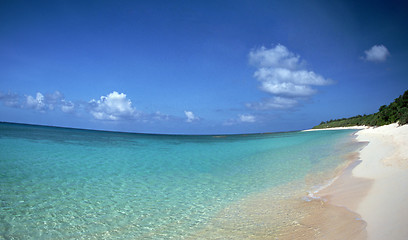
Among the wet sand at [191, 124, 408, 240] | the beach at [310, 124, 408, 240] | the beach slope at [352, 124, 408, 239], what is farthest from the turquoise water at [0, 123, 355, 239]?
the beach slope at [352, 124, 408, 239]

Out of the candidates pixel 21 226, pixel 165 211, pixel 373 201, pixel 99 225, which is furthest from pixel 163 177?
pixel 373 201

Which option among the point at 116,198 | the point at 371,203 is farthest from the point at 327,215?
the point at 116,198

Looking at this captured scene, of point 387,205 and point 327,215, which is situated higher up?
point 387,205

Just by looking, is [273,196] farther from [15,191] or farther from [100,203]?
[15,191]

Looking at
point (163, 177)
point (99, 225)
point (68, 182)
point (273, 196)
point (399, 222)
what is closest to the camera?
point (399, 222)

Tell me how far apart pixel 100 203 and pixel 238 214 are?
3718 millimetres

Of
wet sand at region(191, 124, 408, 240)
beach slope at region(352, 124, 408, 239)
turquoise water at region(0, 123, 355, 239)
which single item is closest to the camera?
beach slope at region(352, 124, 408, 239)

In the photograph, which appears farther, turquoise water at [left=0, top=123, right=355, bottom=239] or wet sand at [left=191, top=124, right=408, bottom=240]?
turquoise water at [left=0, top=123, right=355, bottom=239]

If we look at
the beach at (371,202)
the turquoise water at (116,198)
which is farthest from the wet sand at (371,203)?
the turquoise water at (116,198)

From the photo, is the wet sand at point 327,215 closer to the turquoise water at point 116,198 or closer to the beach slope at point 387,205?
the beach slope at point 387,205

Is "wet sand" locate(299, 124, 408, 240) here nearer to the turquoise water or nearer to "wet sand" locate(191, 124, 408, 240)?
"wet sand" locate(191, 124, 408, 240)

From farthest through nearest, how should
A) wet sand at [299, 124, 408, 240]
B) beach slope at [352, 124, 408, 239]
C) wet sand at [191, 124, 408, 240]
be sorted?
wet sand at [191, 124, 408, 240] < wet sand at [299, 124, 408, 240] < beach slope at [352, 124, 408, 239]

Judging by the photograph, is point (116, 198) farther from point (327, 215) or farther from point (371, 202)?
point (371, 202)

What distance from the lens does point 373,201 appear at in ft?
16.6
